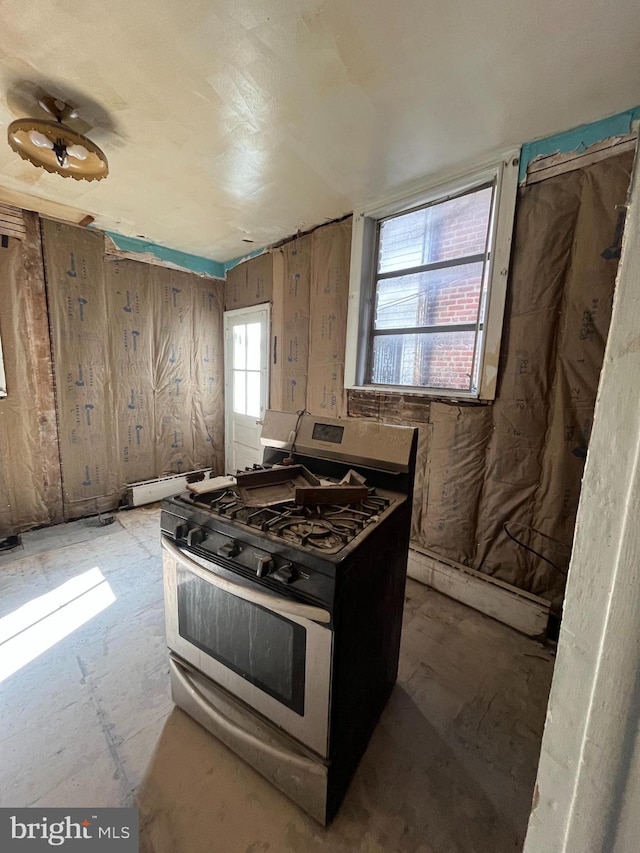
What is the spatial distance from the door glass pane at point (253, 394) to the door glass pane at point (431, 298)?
5.31 feet

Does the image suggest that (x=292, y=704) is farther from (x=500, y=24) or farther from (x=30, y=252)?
(x=30, y=252)

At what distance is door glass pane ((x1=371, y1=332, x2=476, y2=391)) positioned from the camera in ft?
7.72

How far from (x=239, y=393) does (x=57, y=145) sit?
2624mm

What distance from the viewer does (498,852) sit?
1088 mm

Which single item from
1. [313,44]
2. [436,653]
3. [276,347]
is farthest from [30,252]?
[436,653]

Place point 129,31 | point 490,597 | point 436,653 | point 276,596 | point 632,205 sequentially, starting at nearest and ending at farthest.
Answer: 1. point 632,205
2. point 276,596
3. point 129,31
4. point 436,653
5. point 490,597

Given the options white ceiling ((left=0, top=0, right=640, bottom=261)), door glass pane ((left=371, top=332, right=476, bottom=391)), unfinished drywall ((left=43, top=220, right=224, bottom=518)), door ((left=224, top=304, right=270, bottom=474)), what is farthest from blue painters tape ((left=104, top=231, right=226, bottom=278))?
door glass pane ((left=371, top=332, right=476, bottom=391))

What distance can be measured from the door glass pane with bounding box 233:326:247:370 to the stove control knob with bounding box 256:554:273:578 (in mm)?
3257

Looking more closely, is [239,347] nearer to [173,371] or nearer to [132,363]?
[173,371]

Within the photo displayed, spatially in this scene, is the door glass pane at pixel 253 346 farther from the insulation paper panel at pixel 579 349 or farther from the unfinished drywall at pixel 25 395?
the insulation paper panel at pixel 579 349

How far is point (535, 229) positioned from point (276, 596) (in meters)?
2.27

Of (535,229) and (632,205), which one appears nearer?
(632,205)

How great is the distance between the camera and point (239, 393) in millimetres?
4164

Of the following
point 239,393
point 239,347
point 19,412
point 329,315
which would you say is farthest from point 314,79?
point 19,412
